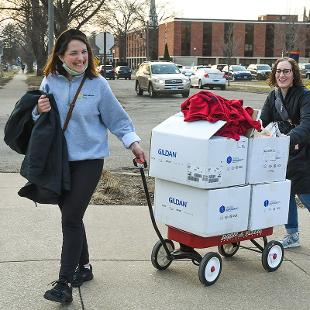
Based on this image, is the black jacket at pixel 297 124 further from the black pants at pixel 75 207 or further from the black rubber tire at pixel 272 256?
the black pants at pixel 75 207

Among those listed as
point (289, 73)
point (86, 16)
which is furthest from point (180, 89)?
point (289, 73)

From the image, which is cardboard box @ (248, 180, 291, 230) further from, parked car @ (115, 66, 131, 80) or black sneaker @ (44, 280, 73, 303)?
parked car @ (115, 66, 131, 80)

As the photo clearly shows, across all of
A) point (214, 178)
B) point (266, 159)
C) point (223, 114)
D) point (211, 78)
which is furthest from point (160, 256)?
point (211, 78)

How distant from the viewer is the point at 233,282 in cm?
429

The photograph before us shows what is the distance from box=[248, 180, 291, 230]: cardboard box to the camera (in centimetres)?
430

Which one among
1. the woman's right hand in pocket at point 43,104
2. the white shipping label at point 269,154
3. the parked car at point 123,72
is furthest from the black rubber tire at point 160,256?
the parked car at point 123,72

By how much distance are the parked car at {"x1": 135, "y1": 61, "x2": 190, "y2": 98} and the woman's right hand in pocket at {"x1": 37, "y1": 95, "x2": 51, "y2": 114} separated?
2314 centimetres

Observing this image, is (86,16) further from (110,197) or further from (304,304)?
(304,304)

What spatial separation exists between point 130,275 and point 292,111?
1.98m

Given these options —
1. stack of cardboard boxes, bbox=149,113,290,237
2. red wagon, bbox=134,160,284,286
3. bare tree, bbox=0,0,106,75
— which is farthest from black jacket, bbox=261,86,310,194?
bare tree, bbox=0,0,106,75

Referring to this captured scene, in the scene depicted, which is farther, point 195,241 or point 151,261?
point 151,261

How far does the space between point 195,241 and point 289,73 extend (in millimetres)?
1699

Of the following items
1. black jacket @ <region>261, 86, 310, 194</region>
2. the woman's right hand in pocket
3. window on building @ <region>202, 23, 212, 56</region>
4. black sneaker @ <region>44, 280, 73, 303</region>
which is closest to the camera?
the woman's right hand in pocket

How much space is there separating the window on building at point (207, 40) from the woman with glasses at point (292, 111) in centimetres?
8837
